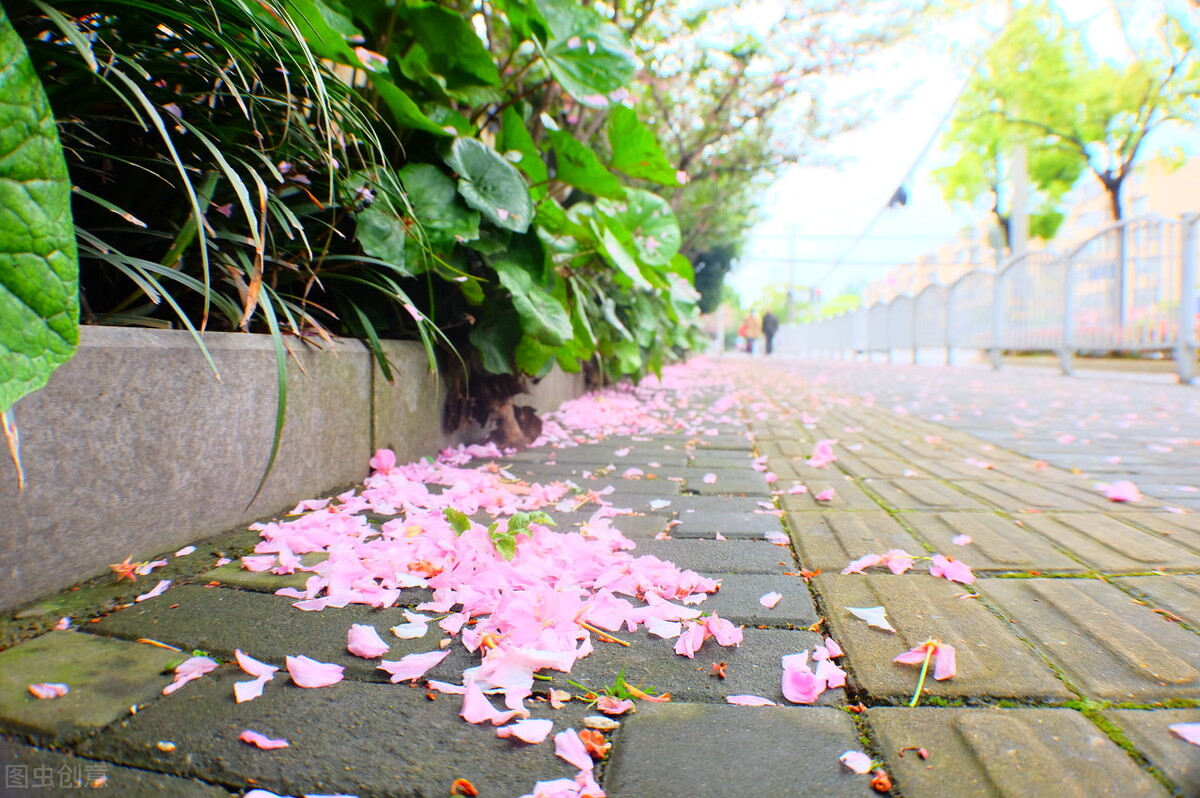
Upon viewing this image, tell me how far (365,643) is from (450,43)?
5.78 ft

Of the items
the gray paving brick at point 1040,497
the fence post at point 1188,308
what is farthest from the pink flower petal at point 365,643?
the fence post at point 1188,308

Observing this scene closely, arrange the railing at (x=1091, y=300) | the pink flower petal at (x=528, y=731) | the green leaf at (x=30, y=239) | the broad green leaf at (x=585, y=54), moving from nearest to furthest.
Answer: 1. the green leaf at (x=30, y=239)
2. the pink flower petal at (x=528, y=731)
3. the broad green leaf at (x=585, y=54)
4. the railing at (x=1091, y=300)

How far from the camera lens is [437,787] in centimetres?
70

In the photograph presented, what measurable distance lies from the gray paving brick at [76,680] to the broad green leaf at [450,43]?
176 centimetres

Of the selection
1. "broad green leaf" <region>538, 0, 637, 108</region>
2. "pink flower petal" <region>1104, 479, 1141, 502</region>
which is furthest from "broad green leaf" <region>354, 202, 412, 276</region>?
"pink flower petal" <region>1104, 479, 1141, 502</region>

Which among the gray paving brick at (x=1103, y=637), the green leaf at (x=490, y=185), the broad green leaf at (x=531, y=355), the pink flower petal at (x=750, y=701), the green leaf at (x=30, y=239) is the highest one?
the green leaf at (x=490, y=185)

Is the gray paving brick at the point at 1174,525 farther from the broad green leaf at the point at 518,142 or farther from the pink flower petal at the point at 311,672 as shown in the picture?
the broad green leaf at the point at 518,142

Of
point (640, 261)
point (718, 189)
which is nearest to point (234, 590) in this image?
point (640, 261)

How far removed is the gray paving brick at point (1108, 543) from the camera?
1.36m

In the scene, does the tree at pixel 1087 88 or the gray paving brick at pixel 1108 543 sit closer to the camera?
the gray paving brick at pixel 1108 543

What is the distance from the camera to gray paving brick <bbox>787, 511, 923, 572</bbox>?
1.41 metres

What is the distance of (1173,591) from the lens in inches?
47.4

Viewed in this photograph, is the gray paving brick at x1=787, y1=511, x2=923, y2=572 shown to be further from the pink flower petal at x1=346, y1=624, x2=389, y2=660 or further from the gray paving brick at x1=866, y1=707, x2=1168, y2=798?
the pink flower petal at x1=346, y1=624, x2=389, y2=660

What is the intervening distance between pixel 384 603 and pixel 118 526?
47 centimetres
